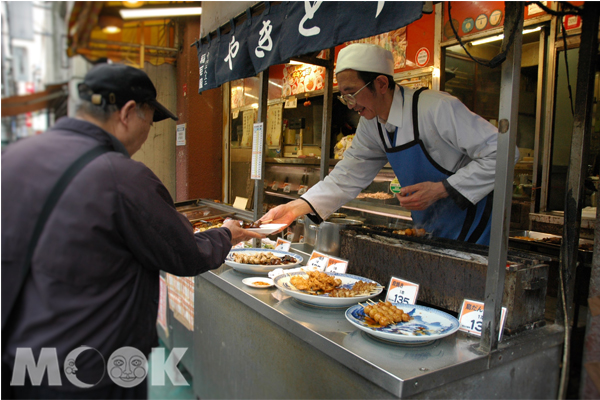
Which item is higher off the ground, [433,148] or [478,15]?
[478,15]

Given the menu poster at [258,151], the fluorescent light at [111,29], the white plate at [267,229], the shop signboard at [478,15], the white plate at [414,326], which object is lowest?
the white plate at [414,326]

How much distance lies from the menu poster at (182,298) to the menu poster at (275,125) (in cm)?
361

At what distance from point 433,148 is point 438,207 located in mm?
389

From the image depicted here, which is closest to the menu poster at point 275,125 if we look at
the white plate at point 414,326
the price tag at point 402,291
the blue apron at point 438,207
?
the blue apron at point 438,207

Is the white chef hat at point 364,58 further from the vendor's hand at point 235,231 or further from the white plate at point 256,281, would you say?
the white plate at point 256,281

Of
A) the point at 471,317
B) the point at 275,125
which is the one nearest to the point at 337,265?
the point at 471,317

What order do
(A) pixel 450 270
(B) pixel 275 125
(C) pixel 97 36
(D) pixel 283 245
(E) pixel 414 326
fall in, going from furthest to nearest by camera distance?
(B) pixel 275 125, (D) pixel 283 245, (A) pixel 450 270, (E) pixel 414 326, (C) pixel 97 36

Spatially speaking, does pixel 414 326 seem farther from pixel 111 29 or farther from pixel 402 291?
pixel 111 29

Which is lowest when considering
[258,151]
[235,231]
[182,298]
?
[182,298]

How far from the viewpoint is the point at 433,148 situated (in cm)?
265

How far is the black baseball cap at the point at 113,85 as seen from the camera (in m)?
1.44

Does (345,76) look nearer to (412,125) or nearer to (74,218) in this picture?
(412,125)

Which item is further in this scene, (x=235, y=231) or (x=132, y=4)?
(x=235, y=231)

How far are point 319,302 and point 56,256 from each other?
1186 millimetres
